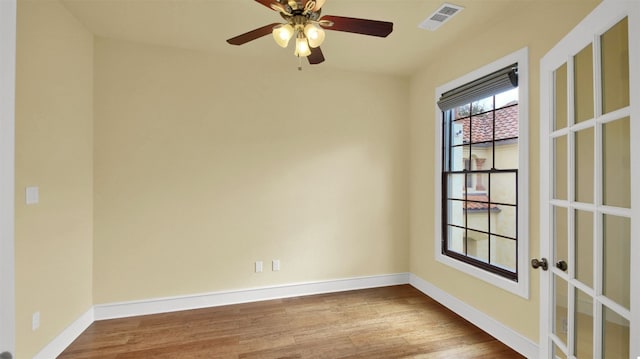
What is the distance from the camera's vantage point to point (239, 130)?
3.19 metres

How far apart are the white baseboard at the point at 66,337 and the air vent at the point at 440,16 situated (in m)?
4.02

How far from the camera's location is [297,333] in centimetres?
255

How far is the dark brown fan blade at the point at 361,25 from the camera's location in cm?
169

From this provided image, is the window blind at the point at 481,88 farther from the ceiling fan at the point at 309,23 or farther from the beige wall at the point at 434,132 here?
the ceiling fan at the point at 309,23

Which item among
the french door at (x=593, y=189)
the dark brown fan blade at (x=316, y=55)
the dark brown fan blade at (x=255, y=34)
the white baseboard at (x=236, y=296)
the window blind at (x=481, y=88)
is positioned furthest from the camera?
the white baseboard at (x=236, y=296)

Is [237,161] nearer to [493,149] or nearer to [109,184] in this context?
[109,184]

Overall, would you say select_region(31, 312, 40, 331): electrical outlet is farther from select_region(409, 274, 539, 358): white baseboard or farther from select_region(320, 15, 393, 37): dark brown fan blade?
select_region(409, 274, 539, 358): white baseboard

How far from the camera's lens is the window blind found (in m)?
2.34

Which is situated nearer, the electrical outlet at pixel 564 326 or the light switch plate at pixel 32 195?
the electrical outlet at pixel 564 326

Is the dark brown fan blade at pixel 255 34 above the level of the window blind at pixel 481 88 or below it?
above

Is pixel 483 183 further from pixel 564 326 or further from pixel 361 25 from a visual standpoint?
pixel 361 25

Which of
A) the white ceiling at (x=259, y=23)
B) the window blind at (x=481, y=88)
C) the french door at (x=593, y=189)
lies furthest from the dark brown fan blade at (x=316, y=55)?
the window blind at (x=481, y=88)

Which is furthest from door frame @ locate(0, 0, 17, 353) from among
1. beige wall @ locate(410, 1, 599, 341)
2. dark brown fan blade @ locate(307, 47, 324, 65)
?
beige wall @ locate(410, 1, 599, 341)

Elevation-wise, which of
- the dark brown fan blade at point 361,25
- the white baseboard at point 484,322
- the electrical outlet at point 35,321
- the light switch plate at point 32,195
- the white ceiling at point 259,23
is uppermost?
the white ceiling at point 259,23
